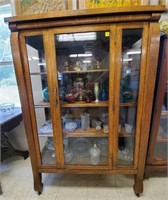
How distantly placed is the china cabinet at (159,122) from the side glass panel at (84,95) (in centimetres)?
46

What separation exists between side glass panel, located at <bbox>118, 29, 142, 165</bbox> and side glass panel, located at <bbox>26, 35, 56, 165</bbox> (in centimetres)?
68

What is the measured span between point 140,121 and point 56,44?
963 mm

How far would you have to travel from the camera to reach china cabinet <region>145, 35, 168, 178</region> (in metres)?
1.19

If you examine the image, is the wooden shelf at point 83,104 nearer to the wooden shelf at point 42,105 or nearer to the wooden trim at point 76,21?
the wooden shelf at point 42,105

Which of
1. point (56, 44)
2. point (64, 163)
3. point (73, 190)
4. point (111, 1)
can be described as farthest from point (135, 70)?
point (73, 190)

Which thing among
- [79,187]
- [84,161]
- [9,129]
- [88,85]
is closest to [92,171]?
[84,161]

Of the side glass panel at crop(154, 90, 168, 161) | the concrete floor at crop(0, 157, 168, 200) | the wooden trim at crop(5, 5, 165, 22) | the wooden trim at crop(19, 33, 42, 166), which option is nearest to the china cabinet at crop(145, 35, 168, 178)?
the side glass panel at crop(154, 90, 168, 161)

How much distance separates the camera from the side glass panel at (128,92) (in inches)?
44.8

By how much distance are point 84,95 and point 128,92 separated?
43 centimetres

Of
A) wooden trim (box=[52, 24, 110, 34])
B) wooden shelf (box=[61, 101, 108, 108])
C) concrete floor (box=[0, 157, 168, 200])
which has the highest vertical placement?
wooden trim (box=[52, 24, 110, 34])

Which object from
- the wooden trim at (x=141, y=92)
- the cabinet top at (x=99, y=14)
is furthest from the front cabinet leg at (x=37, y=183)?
the cabinet top at (x=99, y=14)

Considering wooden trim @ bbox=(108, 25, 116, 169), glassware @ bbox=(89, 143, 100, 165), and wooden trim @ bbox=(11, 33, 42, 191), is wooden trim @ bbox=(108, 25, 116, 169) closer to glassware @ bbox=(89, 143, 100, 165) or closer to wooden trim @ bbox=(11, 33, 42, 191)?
glassware @ bbox=(89, 143, 100, 165)

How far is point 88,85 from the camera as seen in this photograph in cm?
144

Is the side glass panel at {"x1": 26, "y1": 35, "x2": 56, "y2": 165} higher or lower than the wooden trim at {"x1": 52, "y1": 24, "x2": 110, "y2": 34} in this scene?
lower
